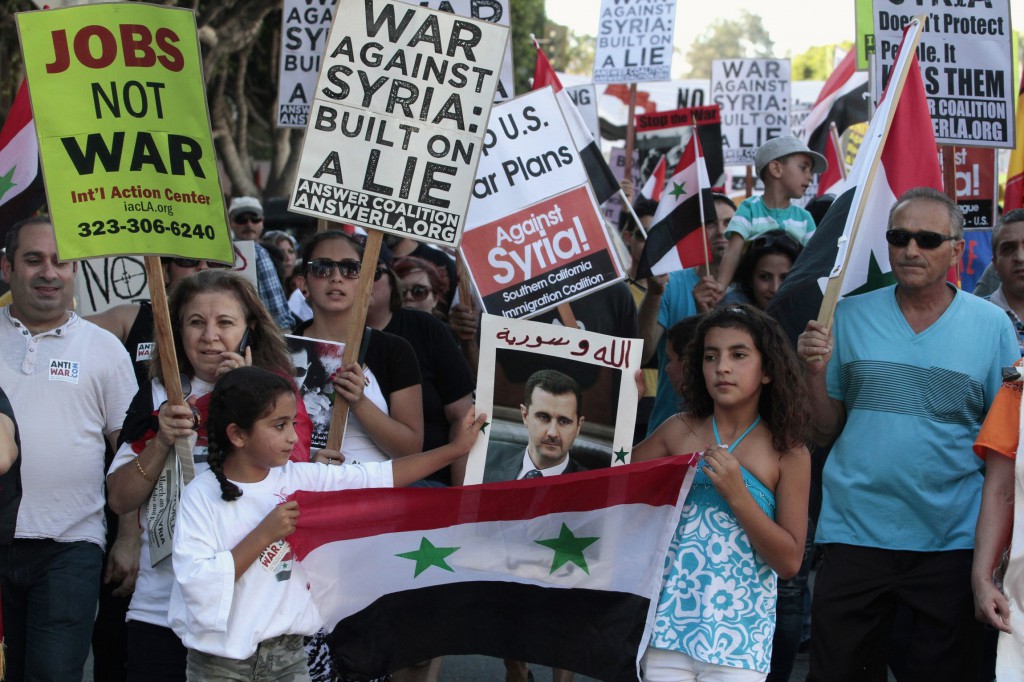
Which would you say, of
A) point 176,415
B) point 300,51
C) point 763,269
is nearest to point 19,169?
point 176,415

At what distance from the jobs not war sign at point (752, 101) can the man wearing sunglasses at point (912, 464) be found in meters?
8.51

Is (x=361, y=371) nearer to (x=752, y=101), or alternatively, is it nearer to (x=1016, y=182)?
(x=1016, y=182)

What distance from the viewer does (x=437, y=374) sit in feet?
17.2

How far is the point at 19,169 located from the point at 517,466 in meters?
3.20

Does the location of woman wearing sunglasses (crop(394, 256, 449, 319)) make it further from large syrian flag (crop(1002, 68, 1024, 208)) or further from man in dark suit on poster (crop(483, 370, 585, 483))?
large syrian flag (crop(1002, 68, 1024, 208))

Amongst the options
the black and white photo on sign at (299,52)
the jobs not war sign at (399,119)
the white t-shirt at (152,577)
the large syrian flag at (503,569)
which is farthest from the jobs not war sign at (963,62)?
the white t-shirt at (152,577)

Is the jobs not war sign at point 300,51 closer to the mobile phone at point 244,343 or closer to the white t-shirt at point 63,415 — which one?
the white t-shirt at point 63,415

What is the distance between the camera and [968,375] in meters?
4.32

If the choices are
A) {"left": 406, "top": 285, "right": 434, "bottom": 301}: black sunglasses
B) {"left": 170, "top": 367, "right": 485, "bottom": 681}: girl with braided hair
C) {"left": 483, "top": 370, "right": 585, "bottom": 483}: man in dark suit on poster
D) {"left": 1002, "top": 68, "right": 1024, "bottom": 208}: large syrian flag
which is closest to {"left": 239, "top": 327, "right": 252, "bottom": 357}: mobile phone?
{"left": 170, "top": 367, "right": 485, "bottom": 681}: girl with braided hair

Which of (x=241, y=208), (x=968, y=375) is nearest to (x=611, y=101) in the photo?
Answer: (x=241, y=208)

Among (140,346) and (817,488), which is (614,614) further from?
(140,346)

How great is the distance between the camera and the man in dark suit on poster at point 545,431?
4.19 metres

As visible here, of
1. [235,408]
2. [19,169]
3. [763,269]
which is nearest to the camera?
[235,408]

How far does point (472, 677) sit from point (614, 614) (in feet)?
8.08
